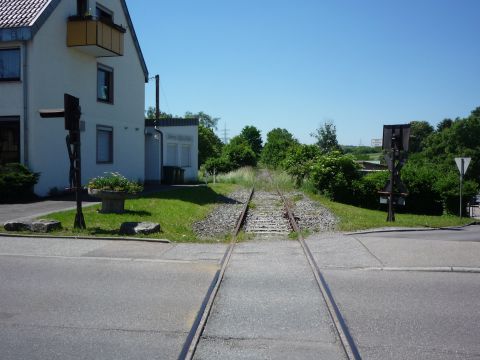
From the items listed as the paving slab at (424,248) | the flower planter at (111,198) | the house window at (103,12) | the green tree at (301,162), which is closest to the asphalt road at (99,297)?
the paving slab at (424,248)

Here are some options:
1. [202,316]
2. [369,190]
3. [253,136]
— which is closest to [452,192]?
[369,190]

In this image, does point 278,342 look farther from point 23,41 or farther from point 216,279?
point 23,41

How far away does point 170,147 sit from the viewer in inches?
1292

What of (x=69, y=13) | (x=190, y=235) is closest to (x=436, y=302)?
(x=190, y=235)

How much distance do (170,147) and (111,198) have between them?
18.4 meters

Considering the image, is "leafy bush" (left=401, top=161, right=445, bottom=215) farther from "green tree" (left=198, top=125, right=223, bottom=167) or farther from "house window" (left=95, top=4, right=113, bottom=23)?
"green tree" (left=198, top=125, right=223, bottom=167)

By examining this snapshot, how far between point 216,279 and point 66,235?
508 cm

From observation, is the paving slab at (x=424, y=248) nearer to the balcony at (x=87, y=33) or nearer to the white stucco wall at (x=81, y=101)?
the white stucco wall at (x=81, y=101)

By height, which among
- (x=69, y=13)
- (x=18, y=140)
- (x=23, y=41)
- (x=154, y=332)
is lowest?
(x=154, y=332)

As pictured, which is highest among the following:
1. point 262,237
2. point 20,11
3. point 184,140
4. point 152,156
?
point 20,11

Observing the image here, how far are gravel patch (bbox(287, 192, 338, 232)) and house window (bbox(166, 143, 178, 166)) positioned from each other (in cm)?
1315

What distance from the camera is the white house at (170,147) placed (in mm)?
31031

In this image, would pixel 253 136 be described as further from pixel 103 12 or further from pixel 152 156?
pixel 103 12

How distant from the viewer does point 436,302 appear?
6.61m
